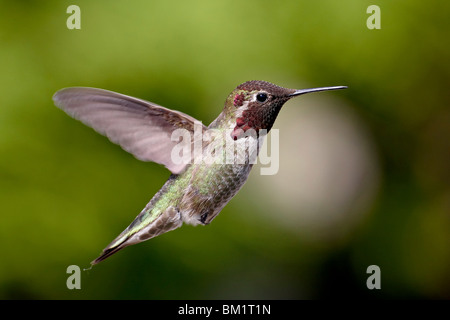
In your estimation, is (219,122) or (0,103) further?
(0,103)

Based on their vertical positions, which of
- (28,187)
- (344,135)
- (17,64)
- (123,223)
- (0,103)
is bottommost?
(123,223)

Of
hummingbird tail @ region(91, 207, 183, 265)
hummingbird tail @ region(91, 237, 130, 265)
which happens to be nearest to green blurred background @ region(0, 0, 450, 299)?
hummingbird tail @ region(91, 207, 183, 265)

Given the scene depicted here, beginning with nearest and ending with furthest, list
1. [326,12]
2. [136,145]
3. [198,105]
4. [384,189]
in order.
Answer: [136,145]
[198,105]
[326,12]
[384,189]

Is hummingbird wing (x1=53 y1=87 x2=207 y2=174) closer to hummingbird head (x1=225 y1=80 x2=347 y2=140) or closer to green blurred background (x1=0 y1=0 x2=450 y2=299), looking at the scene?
hummingbird head (x1=225 y1=80 x2=347 y2=140)

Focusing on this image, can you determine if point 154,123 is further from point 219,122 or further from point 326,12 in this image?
point 326,12

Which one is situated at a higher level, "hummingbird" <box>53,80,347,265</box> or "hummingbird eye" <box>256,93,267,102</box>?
"hummingbird eye" <box>256,93,267,102</box>

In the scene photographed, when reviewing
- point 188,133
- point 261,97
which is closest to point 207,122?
point 188,133

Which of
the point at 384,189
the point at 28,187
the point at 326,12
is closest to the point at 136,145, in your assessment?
the point at 28,187

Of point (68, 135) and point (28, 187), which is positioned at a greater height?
point (68, 135)
